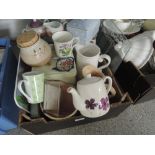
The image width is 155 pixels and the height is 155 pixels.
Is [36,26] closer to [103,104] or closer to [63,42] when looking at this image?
[63,42]

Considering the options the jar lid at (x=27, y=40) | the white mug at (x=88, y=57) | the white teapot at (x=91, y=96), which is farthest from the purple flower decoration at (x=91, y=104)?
the jar lid at (x=27, y=40)

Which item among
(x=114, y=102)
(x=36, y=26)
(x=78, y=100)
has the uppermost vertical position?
(x=36, y=26)

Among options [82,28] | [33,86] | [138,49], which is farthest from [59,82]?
[138,49]

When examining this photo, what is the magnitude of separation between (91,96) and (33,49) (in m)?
0.22

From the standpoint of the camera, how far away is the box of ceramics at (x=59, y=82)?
626mm

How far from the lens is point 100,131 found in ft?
2.75

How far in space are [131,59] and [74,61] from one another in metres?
0.23

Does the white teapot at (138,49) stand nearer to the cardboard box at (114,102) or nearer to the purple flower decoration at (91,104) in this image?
the cardboard box at (114,102)

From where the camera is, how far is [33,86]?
650 mm

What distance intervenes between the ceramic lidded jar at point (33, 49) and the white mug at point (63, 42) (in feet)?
0.11

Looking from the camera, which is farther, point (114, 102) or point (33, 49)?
point (114, 102)

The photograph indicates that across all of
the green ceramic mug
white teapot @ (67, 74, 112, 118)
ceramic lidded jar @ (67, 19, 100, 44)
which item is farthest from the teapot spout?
ceramic lidded jar @ (67, 19, 100, 44)

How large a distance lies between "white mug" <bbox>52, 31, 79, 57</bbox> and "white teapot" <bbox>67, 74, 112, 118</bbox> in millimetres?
119
